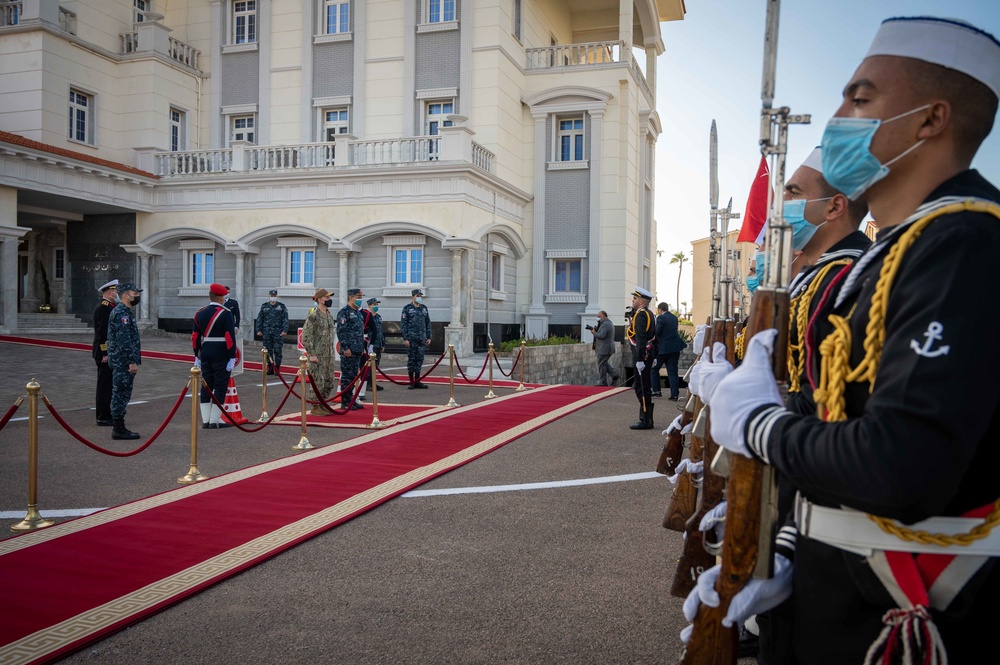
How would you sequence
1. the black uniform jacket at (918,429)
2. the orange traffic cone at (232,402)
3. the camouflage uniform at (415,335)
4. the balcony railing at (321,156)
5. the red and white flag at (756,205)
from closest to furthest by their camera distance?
the black uniform jacket at (918,429) < the red and white flag at (756,205) < the orange traffic cone at (232,402) < the camouflage uniform at (415,335) < the balcony railing at (321,156)

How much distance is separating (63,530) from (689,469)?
4.21 m

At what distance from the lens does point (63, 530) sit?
5.04 m

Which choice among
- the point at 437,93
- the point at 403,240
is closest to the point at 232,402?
the point at 403,240

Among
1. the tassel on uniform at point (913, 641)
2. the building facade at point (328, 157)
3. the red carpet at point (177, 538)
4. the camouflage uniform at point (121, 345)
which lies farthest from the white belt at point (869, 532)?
the building facade at point (328, 157)

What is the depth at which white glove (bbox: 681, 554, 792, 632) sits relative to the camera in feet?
5.49

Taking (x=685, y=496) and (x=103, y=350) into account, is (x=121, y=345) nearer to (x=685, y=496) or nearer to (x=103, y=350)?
(x=103, y=350)

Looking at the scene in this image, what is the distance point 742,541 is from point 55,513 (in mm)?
5620

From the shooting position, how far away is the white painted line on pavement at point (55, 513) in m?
5.51

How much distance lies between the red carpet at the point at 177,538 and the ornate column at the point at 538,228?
1733 centimetres

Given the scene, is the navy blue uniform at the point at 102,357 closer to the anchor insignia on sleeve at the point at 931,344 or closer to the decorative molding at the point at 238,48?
the anchor insignia on sleeve at the point at 931,344

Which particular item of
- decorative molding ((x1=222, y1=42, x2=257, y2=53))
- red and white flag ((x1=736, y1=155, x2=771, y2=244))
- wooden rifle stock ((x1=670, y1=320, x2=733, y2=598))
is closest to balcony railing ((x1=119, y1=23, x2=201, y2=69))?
decorative molding ((x1=222, y1=42, x2=257, y2=53))

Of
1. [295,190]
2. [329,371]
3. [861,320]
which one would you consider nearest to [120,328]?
[329,371]

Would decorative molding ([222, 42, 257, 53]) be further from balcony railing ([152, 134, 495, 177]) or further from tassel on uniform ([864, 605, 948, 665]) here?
tassel on uniform ([864, 605, 948, 665])

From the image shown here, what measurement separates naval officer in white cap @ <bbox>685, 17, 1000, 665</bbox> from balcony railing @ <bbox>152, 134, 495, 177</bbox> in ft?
66.3
